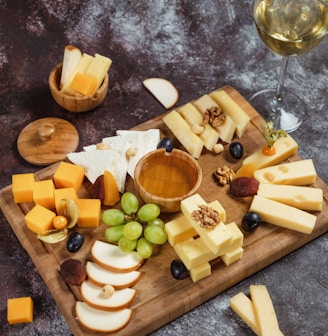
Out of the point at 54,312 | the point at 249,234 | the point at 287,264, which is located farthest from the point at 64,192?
the point at 287,264

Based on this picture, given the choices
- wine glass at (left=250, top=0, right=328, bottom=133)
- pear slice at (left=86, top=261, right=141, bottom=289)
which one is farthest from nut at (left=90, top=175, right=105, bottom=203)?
wine glass at (left=250, top=0, right=328, bottom=133)

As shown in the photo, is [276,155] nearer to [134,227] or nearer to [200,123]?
[200,123]

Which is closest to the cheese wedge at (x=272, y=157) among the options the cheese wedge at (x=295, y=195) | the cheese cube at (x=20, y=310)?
the cheese wedge at (x=295, y=195)

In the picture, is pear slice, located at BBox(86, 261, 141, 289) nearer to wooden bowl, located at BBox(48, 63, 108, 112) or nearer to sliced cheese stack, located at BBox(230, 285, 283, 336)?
sliced cheese stack, located at BBox(230, 285, 283, 336)

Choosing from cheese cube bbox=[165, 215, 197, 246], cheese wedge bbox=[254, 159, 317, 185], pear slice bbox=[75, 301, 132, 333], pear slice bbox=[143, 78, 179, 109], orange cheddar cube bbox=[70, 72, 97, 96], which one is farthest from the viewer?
pear slice bbox=[143, 78, 179, 109]

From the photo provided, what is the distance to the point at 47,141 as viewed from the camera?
109 inches

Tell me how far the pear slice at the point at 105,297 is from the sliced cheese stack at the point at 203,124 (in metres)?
0.62

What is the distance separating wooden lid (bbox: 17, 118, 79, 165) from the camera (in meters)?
2.73

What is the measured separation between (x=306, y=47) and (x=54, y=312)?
1242 mm

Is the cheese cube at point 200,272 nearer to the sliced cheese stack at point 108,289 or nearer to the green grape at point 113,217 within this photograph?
the sliced cheese stack at point 108,289

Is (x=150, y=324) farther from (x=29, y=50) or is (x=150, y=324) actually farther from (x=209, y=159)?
(x=29, y=50)

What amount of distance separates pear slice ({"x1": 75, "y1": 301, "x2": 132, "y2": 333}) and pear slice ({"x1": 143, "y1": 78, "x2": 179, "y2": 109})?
3.29ft

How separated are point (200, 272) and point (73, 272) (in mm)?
402

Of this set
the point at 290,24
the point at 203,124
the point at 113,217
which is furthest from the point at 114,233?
the point at 290,24
